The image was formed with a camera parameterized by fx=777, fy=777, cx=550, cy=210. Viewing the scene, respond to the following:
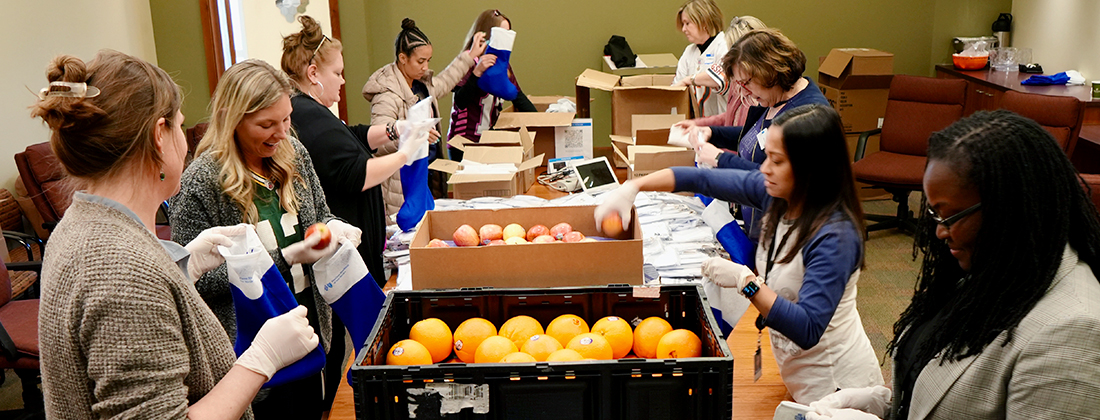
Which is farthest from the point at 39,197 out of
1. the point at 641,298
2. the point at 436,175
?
the point at 641,298

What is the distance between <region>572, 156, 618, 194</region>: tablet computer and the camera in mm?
3328

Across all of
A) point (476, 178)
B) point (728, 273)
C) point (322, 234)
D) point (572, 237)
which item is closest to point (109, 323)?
point (322, 234)

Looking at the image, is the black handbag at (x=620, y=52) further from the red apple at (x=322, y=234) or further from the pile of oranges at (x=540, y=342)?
the pile of oranges at (x=540, y=342)

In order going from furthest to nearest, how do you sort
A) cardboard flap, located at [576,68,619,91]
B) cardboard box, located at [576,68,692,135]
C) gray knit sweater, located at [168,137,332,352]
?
cardboard flap, located at [576,68,619,91]
cardboard box, located at [576,68,692,135]
gray knit sweater, located at [168,137,332,352]

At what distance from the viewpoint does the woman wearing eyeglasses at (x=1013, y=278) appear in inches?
40.6

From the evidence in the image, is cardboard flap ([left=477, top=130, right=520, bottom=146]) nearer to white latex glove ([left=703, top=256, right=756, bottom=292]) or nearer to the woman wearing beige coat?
the woman wearing beige coat

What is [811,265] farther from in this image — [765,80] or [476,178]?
[476,178]

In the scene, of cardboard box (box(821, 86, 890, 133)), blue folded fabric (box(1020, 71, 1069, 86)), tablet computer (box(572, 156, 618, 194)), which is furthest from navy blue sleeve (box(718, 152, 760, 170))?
blue folded fabric (box(1020, 71, 1069, 86))

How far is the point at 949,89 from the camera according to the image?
16.4 feet

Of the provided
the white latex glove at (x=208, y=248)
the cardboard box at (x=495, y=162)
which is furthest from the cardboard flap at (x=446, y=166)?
the white latex glove at (x=208, y=248)

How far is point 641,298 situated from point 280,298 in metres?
0.79

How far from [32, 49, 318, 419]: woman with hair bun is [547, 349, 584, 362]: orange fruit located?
1.69ft

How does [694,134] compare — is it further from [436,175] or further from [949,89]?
[949,89]

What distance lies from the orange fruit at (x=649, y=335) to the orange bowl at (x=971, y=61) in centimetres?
578
